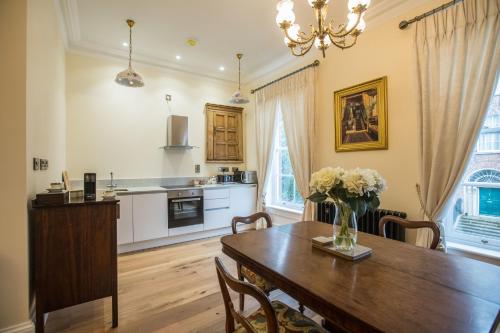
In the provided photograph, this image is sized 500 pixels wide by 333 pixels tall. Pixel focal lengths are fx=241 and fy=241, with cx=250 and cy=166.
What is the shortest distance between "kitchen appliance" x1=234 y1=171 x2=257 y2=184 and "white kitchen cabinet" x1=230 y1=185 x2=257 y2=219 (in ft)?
0.57

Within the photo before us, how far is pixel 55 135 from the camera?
258 cm

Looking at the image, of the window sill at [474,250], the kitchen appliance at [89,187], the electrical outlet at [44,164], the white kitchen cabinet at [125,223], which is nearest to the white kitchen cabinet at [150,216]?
the white kitchen cabinet at [125,223]

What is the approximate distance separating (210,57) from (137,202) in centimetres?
250

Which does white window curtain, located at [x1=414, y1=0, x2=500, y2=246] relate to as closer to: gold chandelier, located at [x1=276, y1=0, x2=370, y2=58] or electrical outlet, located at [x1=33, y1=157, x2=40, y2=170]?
gold chandelier, located at [x1=276, y1=0, x2=370, y2=58]

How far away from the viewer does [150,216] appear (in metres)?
3.44

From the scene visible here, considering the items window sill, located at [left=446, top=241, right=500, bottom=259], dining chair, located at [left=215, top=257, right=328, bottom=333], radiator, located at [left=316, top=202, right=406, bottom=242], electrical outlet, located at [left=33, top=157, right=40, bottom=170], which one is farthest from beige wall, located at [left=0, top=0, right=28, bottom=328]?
window sill, located at [left=446, top=241, right=500, bottom=259]

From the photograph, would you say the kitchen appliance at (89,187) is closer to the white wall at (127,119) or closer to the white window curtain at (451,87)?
the white wall at (127,119)

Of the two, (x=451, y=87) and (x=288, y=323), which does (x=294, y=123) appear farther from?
(x=288, y=323)

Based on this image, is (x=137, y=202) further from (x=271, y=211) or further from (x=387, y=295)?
(x=387, y=295)

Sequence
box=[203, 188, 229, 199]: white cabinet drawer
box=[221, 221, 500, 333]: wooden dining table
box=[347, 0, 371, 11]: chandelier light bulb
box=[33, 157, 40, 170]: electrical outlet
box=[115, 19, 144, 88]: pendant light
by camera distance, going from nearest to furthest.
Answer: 1. box=[221, 221, 500, 333]: wooden dining table
2. box=[347, 0, 371, 11]: chandelier light bulb
3. box=[33, 157, 40, 170]: electrical outlet
4. box=[115, 19, 144, 88]: pendant light
5. box=[203, 188, 229, 199]: white cabinet drawer

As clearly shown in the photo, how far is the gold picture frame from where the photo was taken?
2605mm

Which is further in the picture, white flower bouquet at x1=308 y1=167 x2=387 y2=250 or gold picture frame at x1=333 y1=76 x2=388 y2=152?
gold picture frame at x1=333 y1=76 x2=388 y2=152

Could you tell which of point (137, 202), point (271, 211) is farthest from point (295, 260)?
point (271, 211)

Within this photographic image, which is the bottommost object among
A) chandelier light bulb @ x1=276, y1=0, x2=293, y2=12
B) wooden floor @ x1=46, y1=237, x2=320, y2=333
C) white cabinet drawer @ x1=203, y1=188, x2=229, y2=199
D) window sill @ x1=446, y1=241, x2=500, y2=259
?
wooden floor @ x1=46, y1=237, x2=320, y2=333
